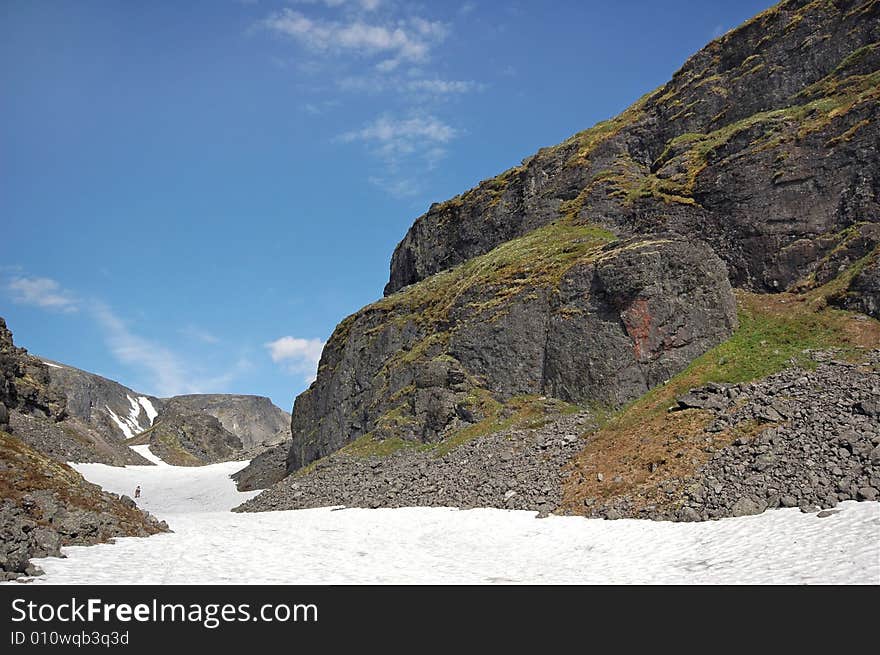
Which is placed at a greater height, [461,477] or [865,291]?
[865,291]

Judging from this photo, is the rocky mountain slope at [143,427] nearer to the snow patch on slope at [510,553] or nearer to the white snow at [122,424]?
the white snow at [122,424]

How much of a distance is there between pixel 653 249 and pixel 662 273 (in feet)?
5.21

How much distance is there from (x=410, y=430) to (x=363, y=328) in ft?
58.2

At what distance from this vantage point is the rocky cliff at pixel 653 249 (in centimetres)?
3170

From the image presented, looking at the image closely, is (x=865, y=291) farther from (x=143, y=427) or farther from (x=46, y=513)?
(x=143, y=427)

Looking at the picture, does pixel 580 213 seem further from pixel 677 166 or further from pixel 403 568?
pixel 403 568

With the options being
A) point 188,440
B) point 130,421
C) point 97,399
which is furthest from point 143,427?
point 188,440

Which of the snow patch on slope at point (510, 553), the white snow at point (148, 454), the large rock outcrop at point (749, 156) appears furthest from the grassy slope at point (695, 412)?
the white snow at point (148, 454)

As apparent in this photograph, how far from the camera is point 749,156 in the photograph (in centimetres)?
3788

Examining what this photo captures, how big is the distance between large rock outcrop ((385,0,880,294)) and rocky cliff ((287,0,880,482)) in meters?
0.11

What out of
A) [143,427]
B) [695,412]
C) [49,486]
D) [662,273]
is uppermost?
[143,427]

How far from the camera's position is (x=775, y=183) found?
117 feet

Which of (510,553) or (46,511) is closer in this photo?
(46,511)
